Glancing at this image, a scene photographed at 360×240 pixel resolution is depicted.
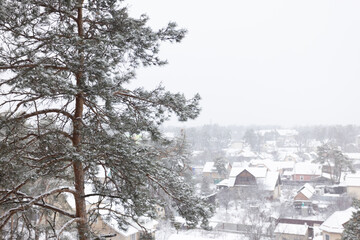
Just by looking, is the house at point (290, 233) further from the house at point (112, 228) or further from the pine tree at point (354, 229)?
the pine tree at point (354, 229)

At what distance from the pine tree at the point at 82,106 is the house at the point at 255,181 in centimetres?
2455

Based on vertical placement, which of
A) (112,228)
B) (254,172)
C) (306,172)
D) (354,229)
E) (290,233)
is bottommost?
(290,233)

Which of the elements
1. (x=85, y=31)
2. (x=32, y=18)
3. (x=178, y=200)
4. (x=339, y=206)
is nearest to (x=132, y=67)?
(x=85, y=31)

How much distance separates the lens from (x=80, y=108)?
12.6ft

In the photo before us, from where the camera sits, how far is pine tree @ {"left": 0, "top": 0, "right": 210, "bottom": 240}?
10.8ft

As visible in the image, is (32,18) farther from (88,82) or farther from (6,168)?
(6,168)

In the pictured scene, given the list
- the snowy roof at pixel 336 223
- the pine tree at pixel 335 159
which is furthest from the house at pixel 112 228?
the pine tree at pixel 335 159

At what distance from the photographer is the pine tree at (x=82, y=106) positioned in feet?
10.8

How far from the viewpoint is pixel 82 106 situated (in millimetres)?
3855

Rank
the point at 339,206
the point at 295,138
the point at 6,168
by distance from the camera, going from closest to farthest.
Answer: the point at 6,168, the point at 339,206, the point at 295,138

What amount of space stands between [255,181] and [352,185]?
318 inches

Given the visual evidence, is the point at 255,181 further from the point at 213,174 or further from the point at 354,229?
the point at 354,229

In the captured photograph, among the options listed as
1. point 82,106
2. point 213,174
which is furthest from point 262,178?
point 82,106

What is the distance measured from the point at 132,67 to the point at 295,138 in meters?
66.6
